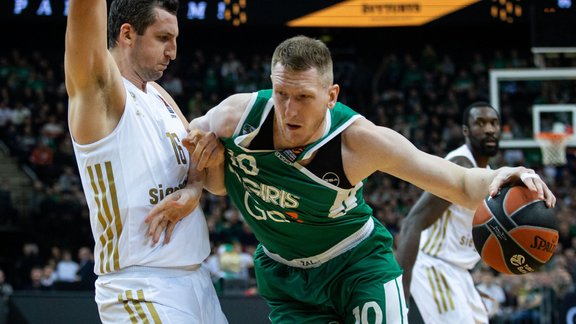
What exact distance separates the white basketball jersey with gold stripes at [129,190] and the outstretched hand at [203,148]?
134 mm

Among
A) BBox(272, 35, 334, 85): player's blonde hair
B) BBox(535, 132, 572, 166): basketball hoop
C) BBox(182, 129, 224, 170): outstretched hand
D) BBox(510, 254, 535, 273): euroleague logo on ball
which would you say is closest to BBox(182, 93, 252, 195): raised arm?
BBox(182, 129, 224, 170): outstretched hand

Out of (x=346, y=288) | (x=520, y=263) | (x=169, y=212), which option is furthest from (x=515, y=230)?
(x=169, y=212)

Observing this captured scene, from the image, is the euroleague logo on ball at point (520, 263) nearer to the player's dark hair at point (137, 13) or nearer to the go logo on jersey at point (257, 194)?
the go logo on jersey at point (257, 194)

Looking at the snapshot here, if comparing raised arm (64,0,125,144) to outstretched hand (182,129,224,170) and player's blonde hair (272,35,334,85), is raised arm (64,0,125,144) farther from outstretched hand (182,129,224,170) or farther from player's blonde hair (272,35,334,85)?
player's blonde hair (272,35,334,85)

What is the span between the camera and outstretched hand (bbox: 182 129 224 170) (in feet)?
13.0

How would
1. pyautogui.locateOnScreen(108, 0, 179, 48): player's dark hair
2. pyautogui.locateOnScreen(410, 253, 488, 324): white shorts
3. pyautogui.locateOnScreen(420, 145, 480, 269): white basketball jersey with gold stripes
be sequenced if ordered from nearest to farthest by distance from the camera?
pyautogui.locateOnScreen(108, 0, 179, 48): player's dark hair → pyautogui.locateOnScreen(410, 253, 488, 324): white shorts → pyautogui.locateOnScreen(420, 145, 480, 269): white basketball jersey with gold stripes

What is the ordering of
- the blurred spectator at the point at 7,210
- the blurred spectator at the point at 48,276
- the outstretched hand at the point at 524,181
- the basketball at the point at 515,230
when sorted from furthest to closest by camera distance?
the blurred spectator at the point at 7,210 < the blurred spectator at the point at 48,276 < the basketball at the point at 515,230 < the outstretched hand at the point at 524,181

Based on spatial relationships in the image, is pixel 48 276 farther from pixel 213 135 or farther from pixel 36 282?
pixel 213 135

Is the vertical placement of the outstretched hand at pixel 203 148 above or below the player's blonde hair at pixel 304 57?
below

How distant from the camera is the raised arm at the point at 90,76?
3482 mm

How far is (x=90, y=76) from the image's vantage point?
11.8ft

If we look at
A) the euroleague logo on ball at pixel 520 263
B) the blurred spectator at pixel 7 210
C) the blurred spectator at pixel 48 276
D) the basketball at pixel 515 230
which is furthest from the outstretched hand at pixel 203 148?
the blurred spectator at pixel 7 210

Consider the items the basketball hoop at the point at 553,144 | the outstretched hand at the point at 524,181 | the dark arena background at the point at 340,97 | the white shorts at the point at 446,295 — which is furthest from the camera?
→ the basketball hoop at the point at 553,144

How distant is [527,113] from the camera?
53.4 ft
